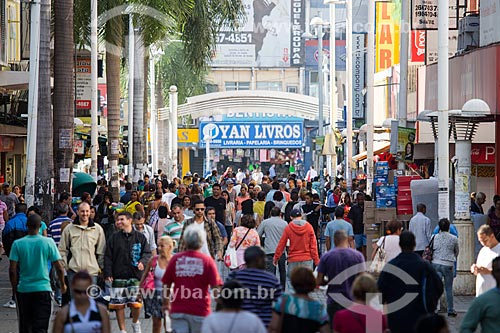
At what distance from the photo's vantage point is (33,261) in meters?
13.0

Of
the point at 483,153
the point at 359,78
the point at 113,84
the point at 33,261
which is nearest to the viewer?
the point at 33,261

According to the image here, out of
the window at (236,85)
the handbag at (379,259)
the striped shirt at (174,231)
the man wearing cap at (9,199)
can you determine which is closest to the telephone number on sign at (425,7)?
the man wearing cap at (9,199)

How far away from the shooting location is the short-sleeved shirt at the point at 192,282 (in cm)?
1102

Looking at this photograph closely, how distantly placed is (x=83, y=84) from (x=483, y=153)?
13512mm

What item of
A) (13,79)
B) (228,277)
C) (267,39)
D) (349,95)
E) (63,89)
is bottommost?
(228,277)

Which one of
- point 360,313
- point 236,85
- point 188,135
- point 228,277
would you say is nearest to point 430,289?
point 360,313

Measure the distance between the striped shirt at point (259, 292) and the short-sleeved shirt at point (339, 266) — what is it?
1636 mm

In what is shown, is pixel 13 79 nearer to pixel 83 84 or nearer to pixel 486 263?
pixel 83 84

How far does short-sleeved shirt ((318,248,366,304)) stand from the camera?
12109 mm

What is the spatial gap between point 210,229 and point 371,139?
679 inches

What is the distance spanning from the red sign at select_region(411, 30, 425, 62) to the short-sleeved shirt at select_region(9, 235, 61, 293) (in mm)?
26487

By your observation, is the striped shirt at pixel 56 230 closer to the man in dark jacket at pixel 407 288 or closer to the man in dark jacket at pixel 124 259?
the man in dark jacket at pixel 124 259

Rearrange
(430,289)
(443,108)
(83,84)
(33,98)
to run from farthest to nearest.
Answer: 1. (83,84)
2. (33,98)
3. (443,108)
4. (430,289)

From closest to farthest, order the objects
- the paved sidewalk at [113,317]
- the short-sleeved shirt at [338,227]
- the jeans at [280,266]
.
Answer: the paved sidewalk at [113,317] < the short-sleeved shirt at [338,227] < the jeans at [280,266]
